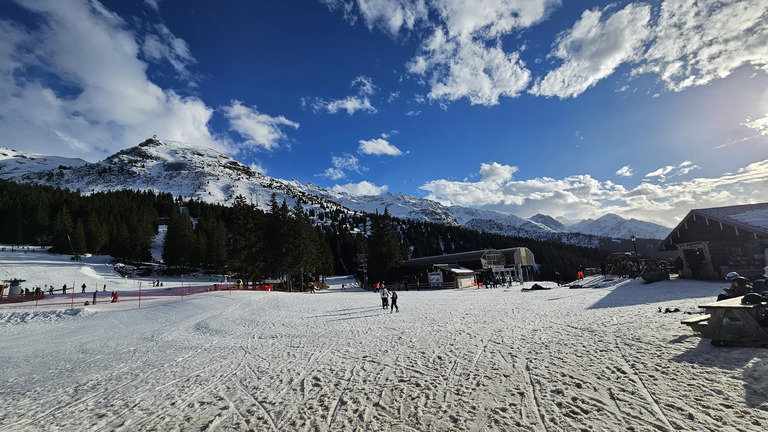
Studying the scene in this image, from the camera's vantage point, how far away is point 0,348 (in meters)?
13.7

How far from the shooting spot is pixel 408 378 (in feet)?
22.4

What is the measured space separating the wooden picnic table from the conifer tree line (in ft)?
136

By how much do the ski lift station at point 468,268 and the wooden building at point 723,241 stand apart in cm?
2218

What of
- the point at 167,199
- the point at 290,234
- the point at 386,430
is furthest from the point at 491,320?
the point at 167,199

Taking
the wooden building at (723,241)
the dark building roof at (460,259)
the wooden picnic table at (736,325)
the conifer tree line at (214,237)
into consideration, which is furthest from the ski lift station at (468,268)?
the wooden picnic table at (736,325)

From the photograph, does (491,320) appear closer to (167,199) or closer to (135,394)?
(135,394)

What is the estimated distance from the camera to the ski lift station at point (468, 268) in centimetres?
4753

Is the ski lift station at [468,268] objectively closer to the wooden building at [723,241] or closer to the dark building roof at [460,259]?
the dark building roof at [460,259]

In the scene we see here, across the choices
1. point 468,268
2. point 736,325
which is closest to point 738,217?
point 736,325

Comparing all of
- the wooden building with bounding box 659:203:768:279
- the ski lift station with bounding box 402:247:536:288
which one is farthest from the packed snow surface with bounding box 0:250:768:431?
the ski lift station with bounding box 402:247:536:288

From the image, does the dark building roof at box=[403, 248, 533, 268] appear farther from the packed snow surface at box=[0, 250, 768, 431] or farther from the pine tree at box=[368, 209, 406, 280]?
the packed snow surface at box=[0, 250, 768, 431]

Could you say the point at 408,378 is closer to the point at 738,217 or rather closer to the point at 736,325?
the point at 736,325

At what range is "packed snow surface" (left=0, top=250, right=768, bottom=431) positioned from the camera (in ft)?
15.9

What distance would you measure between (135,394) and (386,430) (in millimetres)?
5918
